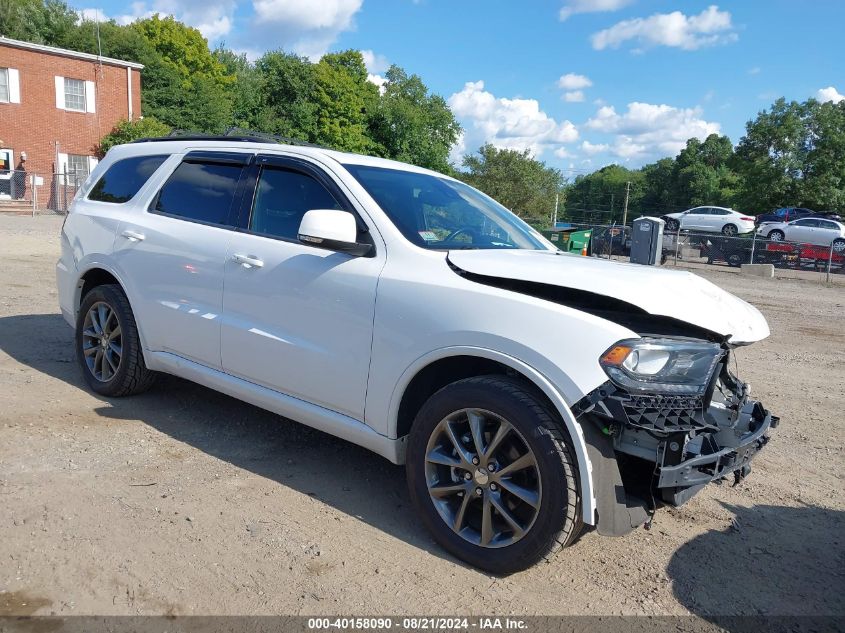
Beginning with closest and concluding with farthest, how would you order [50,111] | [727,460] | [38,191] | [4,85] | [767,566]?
1. [727,460]
2. [767,566]
3. [4,85]
4. [38,191]
5. [50,111]

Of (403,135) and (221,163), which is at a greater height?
(403,135)

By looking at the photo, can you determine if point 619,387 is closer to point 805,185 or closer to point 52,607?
point 52,607

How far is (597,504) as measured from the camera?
9.36 ft

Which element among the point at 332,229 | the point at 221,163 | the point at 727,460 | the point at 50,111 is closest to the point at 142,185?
the point at 221,163

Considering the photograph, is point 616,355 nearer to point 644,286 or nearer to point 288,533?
point 644,286

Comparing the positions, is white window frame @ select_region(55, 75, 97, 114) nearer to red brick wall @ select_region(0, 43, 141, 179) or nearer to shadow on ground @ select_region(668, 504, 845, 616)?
red brick wall @ select_region(0, 43, 141, 179)

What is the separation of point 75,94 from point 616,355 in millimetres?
34530

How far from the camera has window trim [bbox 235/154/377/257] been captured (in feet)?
12.1

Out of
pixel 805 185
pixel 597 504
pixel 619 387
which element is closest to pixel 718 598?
pixel 597 504

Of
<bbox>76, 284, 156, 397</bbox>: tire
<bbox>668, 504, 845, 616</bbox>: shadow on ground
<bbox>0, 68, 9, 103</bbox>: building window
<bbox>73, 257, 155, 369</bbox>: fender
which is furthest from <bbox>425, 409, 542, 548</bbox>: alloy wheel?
<bbox>0, 68, 9, 103</bbox>: building window

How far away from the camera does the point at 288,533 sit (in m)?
3.38

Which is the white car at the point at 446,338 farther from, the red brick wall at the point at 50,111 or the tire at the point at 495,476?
the red brick wall at the point at 50,111

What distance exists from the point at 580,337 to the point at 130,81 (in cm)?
3535

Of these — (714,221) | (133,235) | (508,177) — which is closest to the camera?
(133,235)
